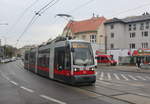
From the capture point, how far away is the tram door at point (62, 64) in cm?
1225

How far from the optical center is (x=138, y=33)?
52.7 m

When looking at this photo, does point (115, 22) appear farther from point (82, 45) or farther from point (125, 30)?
point (82, 45)

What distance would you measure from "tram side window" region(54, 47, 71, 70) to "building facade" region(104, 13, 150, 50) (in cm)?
4112

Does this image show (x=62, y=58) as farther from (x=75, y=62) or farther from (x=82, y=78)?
(x=82, y=78)

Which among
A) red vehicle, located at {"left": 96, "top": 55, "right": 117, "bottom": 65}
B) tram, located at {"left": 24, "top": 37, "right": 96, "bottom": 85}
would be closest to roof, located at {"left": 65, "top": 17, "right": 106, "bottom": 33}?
red vehicle, located at {"left": 96, "top": 55, "right": 117, "bottom": 65}

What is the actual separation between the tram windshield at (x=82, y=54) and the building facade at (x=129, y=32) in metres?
41.4

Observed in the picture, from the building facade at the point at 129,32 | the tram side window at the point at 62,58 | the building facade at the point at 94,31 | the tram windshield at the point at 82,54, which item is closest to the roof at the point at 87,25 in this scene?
the building facade at the point at 94,31

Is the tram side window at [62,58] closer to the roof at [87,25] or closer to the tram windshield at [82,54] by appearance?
the tram windshield at [82,54]

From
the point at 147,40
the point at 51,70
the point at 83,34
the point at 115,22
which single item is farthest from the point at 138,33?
the point at 51,70

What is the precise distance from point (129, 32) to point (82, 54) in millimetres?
45920

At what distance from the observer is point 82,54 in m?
12.4

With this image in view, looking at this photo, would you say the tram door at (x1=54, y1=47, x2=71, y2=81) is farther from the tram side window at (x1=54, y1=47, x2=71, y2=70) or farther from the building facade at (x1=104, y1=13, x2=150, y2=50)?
the building facade at (x1=104, y1=13, x2=150, y2=50)

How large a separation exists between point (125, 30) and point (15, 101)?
51.8 metres

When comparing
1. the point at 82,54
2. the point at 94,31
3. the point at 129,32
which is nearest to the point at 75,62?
the point at 82,54
